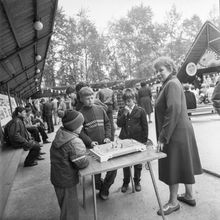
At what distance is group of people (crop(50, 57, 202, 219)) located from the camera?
85.7 inches

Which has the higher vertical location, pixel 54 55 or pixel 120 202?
pixel 54 55

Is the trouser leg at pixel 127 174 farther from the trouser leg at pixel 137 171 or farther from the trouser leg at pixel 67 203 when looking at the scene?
the trouser leg at pixel 67 203

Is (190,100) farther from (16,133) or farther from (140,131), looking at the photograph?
(16,133)

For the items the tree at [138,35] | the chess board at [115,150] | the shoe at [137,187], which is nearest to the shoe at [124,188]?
the shoe at [137,187]

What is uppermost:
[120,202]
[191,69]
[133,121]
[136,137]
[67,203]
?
[191,69]

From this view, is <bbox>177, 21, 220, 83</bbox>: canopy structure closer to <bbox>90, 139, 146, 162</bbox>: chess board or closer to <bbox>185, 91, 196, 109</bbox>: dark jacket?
<bbox>185, 91, 196, 109</bbox>: dark jacket

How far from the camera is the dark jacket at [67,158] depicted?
6.89ft

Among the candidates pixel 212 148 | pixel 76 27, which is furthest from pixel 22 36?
pixel 76 27

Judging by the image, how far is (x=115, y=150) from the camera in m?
2.30

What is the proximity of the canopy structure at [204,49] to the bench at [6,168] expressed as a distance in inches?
481

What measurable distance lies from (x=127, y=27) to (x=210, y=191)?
35.7 meters

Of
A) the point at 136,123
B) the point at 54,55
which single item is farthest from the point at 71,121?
the point at 54,55

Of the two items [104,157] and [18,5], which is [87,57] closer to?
[18,5]

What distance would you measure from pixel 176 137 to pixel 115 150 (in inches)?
28.4
